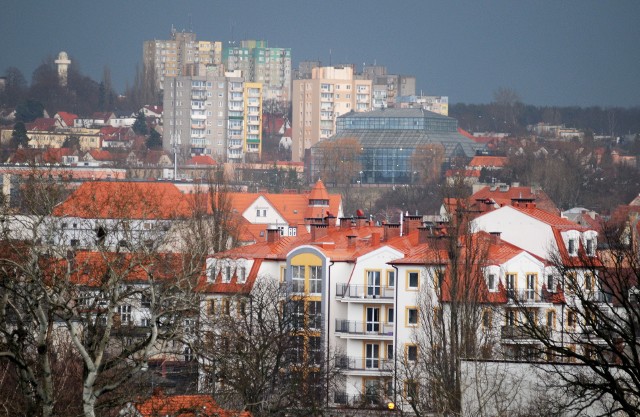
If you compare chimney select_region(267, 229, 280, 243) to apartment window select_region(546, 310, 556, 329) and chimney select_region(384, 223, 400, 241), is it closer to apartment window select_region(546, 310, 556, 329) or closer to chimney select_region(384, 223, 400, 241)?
chimney select_region(384, 223, 400, 241)

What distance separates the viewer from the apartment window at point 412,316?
45.4m

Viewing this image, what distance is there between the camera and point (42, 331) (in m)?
19.3

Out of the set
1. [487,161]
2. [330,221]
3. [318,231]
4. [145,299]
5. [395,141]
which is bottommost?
[145,299]

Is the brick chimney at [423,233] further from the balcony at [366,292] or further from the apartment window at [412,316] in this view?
the apartment window at [412,316]

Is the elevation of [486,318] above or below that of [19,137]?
below

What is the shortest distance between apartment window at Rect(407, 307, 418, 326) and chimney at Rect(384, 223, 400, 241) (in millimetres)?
6367

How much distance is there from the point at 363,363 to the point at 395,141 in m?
136

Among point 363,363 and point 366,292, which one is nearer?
point 363,363

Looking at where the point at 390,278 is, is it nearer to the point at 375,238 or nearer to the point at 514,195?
the point at 375,238

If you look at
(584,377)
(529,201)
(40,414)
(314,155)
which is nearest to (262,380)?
(584,377)

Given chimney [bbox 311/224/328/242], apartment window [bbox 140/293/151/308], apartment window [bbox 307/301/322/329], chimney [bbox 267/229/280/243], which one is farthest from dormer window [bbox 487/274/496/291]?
apartment window [bbox 140/293/151/308]

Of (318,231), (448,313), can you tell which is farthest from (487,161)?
(448,313)

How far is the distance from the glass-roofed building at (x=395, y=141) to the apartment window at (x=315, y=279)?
12124cm

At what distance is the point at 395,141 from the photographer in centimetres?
18138
